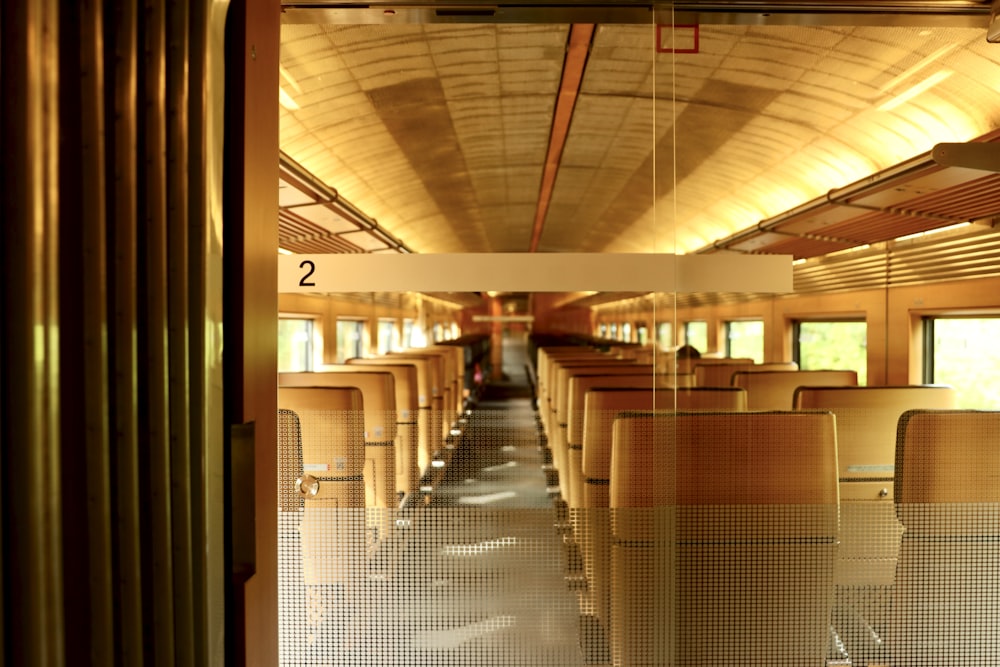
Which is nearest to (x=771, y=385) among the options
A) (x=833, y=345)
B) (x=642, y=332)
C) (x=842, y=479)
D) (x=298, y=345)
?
(x=842, y=479)

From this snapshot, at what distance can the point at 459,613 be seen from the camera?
1842mm

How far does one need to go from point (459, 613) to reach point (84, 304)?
1310mm

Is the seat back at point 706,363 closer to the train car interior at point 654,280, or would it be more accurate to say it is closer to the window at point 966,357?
the train car interior at point 654,280

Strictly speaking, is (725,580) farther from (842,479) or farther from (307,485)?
(307,485)

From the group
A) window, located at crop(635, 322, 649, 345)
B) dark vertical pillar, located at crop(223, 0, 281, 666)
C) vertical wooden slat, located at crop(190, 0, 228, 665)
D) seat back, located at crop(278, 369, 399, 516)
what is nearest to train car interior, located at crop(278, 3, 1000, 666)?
seat back, located at crop(278, 369, 399, 516)

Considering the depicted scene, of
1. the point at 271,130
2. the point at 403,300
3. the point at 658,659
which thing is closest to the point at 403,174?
the point at 271,130

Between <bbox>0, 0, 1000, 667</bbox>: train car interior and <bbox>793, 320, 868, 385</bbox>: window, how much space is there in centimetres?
104

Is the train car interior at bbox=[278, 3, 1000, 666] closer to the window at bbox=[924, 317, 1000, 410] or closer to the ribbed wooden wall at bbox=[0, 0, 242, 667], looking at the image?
the window at bbox=[924, 317, 1000, 410]

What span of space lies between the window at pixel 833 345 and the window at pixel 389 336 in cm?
565

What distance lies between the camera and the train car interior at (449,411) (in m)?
1.14

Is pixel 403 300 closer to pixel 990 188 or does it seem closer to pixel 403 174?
pixel 403 174

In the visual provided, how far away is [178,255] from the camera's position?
1194mm

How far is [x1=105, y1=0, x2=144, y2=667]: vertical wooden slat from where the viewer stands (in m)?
1.16

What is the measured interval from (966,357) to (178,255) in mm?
4851
